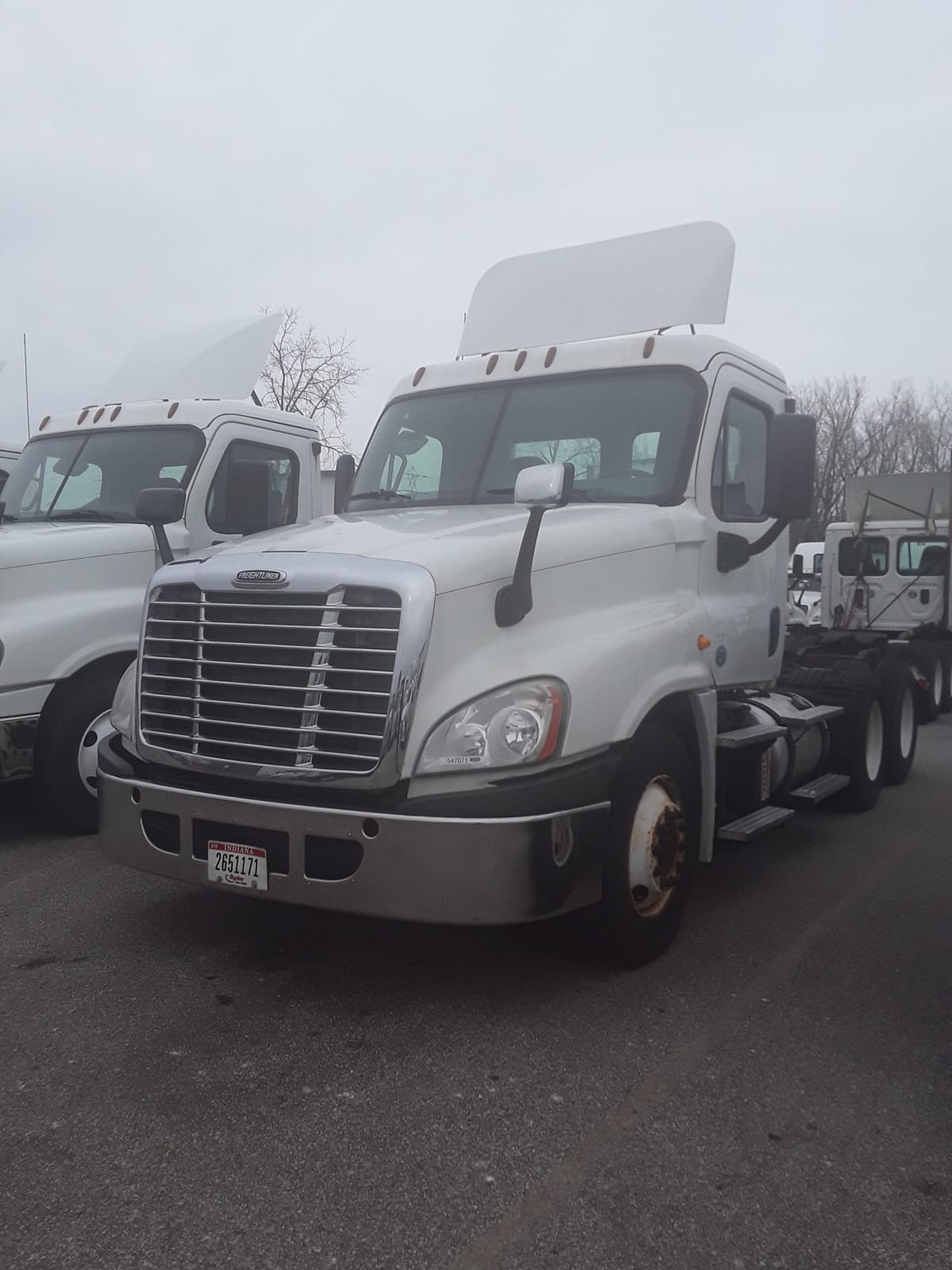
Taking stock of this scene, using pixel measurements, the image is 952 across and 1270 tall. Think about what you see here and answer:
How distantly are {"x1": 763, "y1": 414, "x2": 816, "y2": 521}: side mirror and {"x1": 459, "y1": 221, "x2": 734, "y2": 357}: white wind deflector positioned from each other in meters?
0.99

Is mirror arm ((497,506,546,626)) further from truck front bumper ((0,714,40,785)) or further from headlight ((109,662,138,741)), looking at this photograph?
truck front bumper ((0,714,40,785))

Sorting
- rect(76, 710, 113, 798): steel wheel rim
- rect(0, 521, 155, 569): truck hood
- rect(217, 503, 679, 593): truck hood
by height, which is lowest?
rect(76, 710, 113, 798): steel wheel rim

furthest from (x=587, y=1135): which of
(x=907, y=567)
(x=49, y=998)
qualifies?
(x=907, y=567)

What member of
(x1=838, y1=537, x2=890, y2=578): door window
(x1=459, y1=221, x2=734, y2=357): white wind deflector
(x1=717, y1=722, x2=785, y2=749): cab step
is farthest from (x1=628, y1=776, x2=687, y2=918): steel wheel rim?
(x1=838, y1=537, x2=890, y2=578): door window

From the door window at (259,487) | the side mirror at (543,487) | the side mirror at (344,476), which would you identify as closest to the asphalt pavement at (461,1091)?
the side mirror at (543,487)

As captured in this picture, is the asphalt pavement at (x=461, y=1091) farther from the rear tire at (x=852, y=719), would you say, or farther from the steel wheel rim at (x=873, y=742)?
the steel wheel rim at (x=873, y=742)

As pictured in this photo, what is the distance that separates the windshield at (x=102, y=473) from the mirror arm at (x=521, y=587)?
3893mm

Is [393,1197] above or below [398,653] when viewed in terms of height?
below

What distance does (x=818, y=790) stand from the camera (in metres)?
6.85

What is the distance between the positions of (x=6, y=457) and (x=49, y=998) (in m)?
7.93

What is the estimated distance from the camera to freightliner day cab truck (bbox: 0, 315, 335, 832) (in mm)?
6344

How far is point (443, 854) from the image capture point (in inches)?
150

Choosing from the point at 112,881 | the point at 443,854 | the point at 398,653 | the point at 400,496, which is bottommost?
the point at 112,881

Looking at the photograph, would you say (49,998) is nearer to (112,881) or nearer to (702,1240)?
(112,881)
